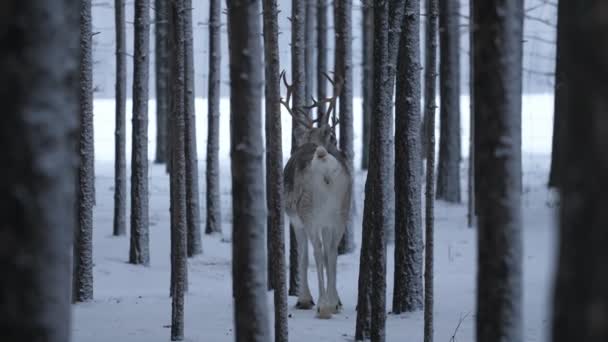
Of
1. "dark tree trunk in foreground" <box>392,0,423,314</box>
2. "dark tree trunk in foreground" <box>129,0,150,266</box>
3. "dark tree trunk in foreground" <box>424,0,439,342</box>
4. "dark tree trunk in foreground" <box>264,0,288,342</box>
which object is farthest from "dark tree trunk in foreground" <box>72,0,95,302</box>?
"dark tree trunk in foreground" <box>424,0,439,342</box>

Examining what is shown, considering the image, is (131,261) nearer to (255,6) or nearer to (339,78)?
(339,78)

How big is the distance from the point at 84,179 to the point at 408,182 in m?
3.49

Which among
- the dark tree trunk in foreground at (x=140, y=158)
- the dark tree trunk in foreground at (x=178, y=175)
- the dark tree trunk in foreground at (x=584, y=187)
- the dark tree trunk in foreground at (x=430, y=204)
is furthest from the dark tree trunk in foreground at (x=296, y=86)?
the dark tree trunk in foreground at (x=584, y=187)

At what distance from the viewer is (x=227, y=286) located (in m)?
12.5

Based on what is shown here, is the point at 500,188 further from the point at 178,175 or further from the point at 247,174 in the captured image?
the point at 178,175

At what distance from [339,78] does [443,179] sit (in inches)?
433

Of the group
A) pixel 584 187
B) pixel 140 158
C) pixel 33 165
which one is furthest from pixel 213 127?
pixel 584 187

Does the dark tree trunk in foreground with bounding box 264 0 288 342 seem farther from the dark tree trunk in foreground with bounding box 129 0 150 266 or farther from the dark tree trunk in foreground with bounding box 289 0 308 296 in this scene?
the dark tree trunk in foreground with bounding box 129 0 150 266

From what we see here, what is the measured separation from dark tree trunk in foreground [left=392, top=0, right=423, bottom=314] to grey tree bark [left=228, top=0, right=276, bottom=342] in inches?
189

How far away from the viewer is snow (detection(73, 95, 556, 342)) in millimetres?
8461

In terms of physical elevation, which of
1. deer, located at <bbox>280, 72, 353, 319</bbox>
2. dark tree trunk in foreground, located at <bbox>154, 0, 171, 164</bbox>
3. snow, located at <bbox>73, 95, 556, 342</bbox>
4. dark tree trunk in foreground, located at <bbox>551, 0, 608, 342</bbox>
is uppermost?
dark tree trunk in foreground, located at <bbox>154, 0, 171, 164</bbox>

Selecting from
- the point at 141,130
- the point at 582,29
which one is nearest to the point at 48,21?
the point at 582,29

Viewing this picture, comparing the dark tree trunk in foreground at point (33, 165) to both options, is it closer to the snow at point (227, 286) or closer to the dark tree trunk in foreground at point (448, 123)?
the snow at point (227, 286)

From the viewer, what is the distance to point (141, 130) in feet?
44.1
